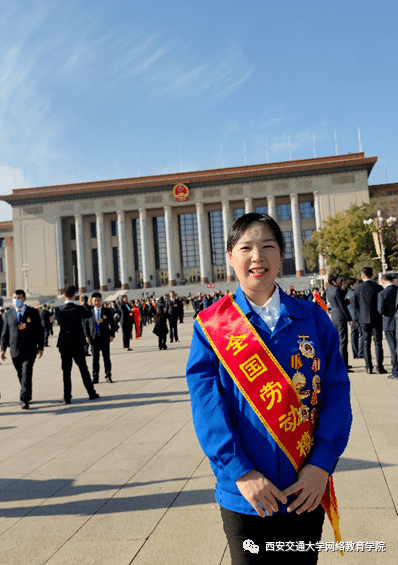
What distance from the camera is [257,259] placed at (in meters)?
1.92

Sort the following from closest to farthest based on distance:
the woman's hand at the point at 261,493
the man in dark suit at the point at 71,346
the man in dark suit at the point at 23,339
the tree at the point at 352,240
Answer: the woman's hand at the point at 261,493, the man in dark suit at the point at 23,339, the man in dark suit at the point at 71,346, the tree at the point at 352,240

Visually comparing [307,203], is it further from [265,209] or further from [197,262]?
[197,262]

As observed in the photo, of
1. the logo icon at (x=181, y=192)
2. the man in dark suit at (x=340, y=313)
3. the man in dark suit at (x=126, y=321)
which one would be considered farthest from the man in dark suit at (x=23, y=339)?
the logo icon at (x=181, y=192)

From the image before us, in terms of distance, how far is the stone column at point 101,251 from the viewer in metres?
67.1

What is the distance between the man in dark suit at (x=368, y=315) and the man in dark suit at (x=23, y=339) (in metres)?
6.26

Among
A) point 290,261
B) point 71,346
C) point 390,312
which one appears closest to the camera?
point 71,346

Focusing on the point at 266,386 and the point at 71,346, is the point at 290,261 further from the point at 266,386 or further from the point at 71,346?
the point at 266,386

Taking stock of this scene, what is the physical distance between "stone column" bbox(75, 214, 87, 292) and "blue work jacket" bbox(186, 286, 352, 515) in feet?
221

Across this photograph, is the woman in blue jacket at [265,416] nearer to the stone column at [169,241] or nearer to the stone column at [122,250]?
the stone column at [169,241]

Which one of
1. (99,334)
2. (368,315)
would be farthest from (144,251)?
(368,315)

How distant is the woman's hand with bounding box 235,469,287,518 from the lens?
1686 mm

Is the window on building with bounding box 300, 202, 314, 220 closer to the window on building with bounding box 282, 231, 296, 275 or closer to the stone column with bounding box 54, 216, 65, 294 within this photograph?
the window on building with bounding box 282, 231, 296, 275

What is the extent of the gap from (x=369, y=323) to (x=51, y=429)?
20.8 feet

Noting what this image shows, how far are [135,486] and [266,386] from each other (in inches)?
117
